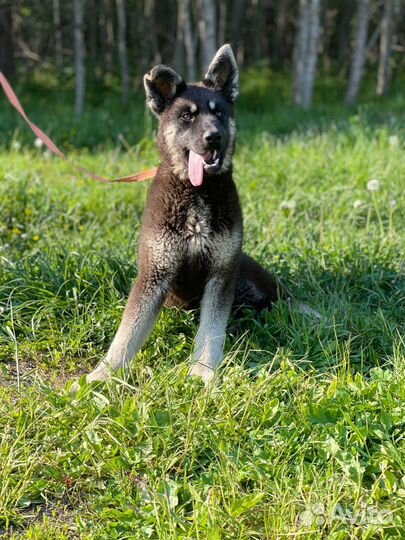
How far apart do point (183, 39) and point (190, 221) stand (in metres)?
21.4

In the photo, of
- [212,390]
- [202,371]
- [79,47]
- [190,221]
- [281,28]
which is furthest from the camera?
[281,28]

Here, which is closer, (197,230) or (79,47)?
(197,230)

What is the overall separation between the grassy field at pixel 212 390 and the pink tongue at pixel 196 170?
3.02ft

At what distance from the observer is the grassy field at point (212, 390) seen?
258cm

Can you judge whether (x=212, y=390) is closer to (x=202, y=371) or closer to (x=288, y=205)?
(x=202, y=371)

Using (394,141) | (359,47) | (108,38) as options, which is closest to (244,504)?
(394,141)

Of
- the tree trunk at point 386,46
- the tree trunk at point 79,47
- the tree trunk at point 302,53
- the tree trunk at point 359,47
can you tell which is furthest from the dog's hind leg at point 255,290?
the tree trunk at point 386,46

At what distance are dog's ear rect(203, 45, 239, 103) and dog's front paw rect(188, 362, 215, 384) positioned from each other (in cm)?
169

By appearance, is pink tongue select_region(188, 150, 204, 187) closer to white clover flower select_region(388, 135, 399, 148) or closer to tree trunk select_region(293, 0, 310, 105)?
white clover flower select_region(388, 135, 399, 148)

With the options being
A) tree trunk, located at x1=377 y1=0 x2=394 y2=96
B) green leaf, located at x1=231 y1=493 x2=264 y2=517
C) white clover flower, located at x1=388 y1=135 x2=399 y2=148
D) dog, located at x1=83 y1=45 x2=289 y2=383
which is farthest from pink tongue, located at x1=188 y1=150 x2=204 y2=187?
tree trunk, located at x1=377 y1=0 x2=394 y2=96

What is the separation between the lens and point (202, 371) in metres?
3.44

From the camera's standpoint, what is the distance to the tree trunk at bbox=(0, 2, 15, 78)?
1616 cm

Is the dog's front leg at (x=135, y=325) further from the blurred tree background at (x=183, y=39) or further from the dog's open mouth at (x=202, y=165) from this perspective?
the blurred tree background at (x=183, y=39)

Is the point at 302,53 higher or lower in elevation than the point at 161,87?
lower
